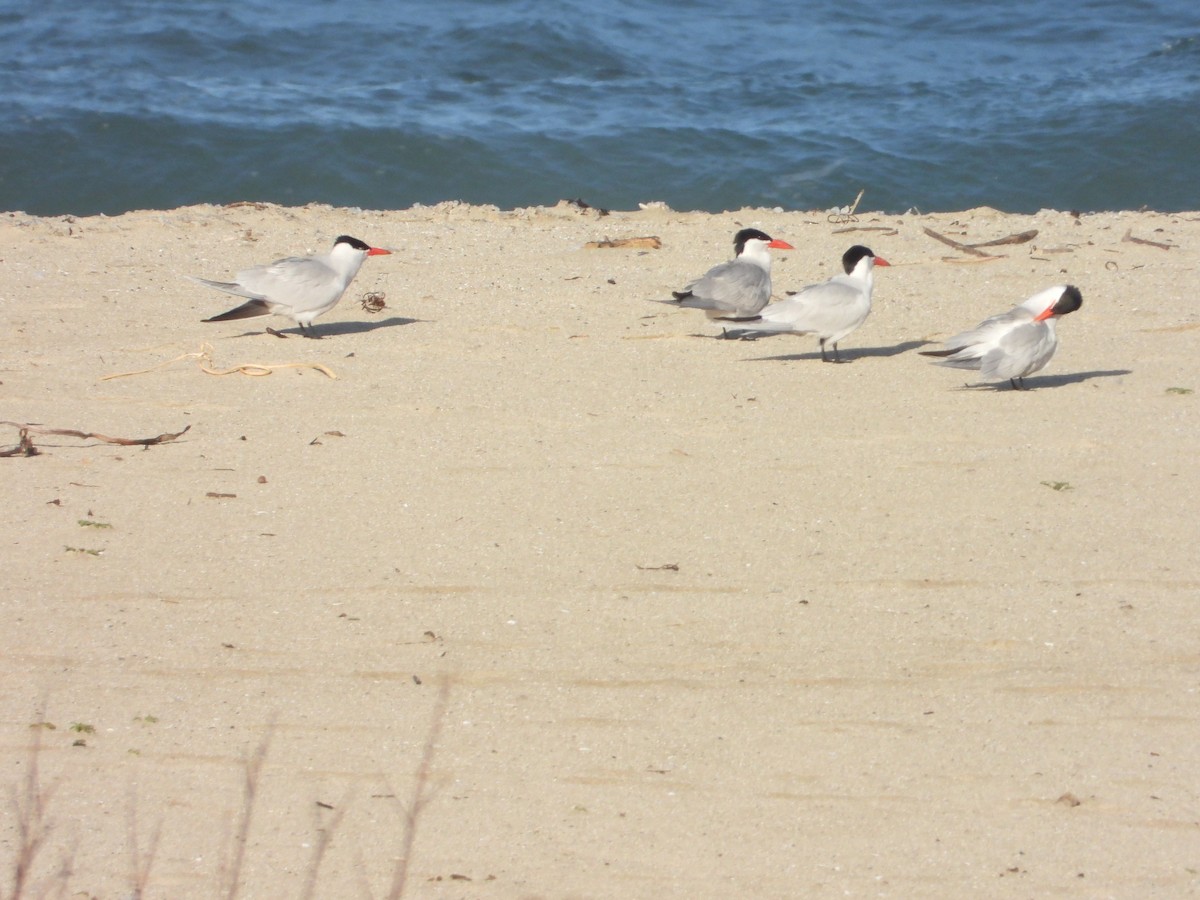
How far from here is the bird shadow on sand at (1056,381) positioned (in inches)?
224

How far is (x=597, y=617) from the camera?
11.0 ft

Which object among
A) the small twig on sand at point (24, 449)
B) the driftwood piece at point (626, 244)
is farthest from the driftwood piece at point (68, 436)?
the driftwood piece at point (626, 244)

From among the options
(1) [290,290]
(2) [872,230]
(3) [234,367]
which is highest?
(2) [872,230]

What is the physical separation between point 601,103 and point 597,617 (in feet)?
42.5

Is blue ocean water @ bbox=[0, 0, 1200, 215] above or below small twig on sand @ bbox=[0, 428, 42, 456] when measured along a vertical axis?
above

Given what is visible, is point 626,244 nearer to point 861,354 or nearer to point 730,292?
point 730,292

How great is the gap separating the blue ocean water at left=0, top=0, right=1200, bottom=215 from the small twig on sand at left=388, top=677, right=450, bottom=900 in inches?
396

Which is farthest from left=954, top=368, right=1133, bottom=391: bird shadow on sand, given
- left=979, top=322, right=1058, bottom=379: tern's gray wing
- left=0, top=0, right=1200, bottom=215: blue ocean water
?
left=0, top=0, right=1200, bottom=215: blue ocean water

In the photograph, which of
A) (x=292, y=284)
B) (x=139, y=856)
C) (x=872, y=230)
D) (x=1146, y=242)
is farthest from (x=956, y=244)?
(x=139, y=856)

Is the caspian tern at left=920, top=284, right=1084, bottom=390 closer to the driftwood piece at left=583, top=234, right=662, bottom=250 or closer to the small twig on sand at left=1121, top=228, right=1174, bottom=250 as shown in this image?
the small twig on sand at left=1121, top=228, right=1174, bottom=250

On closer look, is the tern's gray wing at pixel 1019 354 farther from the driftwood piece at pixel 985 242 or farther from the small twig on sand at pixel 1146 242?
the small twig on sand at pixel 1146 242

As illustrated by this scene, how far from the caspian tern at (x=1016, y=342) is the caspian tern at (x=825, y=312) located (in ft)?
1.71

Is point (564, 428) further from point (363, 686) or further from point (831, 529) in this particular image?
point (363, 686)

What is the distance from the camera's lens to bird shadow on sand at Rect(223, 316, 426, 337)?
673cm
